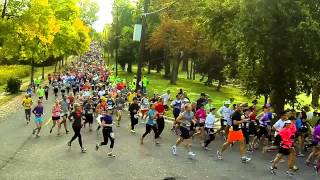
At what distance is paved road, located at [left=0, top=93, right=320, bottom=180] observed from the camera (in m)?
14.1

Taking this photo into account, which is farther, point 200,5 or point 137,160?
point 200,5

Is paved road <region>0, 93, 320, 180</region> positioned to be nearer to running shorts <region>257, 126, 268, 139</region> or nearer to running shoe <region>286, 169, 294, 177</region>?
running shoe <region>286, 169, 294, 177</region>

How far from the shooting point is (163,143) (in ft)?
64.2


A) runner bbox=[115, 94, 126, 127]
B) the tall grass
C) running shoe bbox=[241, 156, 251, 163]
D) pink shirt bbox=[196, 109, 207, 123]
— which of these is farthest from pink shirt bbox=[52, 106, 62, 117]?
the tall grass

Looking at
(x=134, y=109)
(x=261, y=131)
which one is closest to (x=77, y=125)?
(x=134, y=109)

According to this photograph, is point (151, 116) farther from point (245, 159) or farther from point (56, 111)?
point (56, 111)

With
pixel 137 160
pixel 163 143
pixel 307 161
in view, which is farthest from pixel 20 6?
pixel 307 161

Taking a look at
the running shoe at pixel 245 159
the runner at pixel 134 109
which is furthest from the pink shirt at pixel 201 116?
the running shoe at pixel 245 159

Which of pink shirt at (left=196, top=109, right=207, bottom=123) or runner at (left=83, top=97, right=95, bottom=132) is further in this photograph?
runner at (left=83, top=97, right=95, bottom=132)

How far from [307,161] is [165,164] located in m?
5.17

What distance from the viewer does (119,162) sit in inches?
616

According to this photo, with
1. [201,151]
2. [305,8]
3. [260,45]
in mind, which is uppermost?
[305,8]

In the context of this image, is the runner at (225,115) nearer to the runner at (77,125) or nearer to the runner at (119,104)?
the runner at (119,104)

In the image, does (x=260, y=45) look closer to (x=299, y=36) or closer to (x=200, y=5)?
(x=299, y=36)
